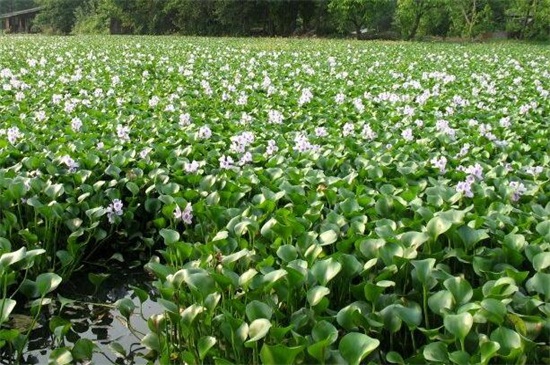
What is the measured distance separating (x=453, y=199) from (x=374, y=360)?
1.05m

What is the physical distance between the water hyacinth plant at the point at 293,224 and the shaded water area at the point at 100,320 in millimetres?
62

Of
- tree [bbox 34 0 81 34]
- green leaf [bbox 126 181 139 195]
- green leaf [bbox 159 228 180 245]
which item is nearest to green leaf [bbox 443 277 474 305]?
green leaf [bbox 159 228 180 245]

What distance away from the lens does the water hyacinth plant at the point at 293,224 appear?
1.73m

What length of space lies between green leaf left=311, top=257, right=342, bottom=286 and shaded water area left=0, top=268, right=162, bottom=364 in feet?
2.70

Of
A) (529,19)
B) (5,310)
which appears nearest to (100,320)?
(5,310)

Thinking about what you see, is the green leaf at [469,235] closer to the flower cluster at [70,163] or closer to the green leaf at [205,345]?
the green leaf at [205,345]

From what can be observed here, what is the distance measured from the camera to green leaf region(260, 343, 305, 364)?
1.44 meters

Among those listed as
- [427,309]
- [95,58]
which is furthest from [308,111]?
[95,58]

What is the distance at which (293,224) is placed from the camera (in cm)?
228

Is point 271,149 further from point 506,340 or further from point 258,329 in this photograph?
point 506,340

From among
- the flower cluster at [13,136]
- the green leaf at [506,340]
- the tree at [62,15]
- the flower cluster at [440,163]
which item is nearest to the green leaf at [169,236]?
the green leaf at [506,340]

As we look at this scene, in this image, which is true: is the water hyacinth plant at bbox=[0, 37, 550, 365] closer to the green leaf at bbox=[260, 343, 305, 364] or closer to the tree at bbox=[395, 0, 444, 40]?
the green leaf at bbox=[260, 343, 305, 364]

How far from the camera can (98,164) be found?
3.43 metres

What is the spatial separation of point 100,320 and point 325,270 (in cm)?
126
